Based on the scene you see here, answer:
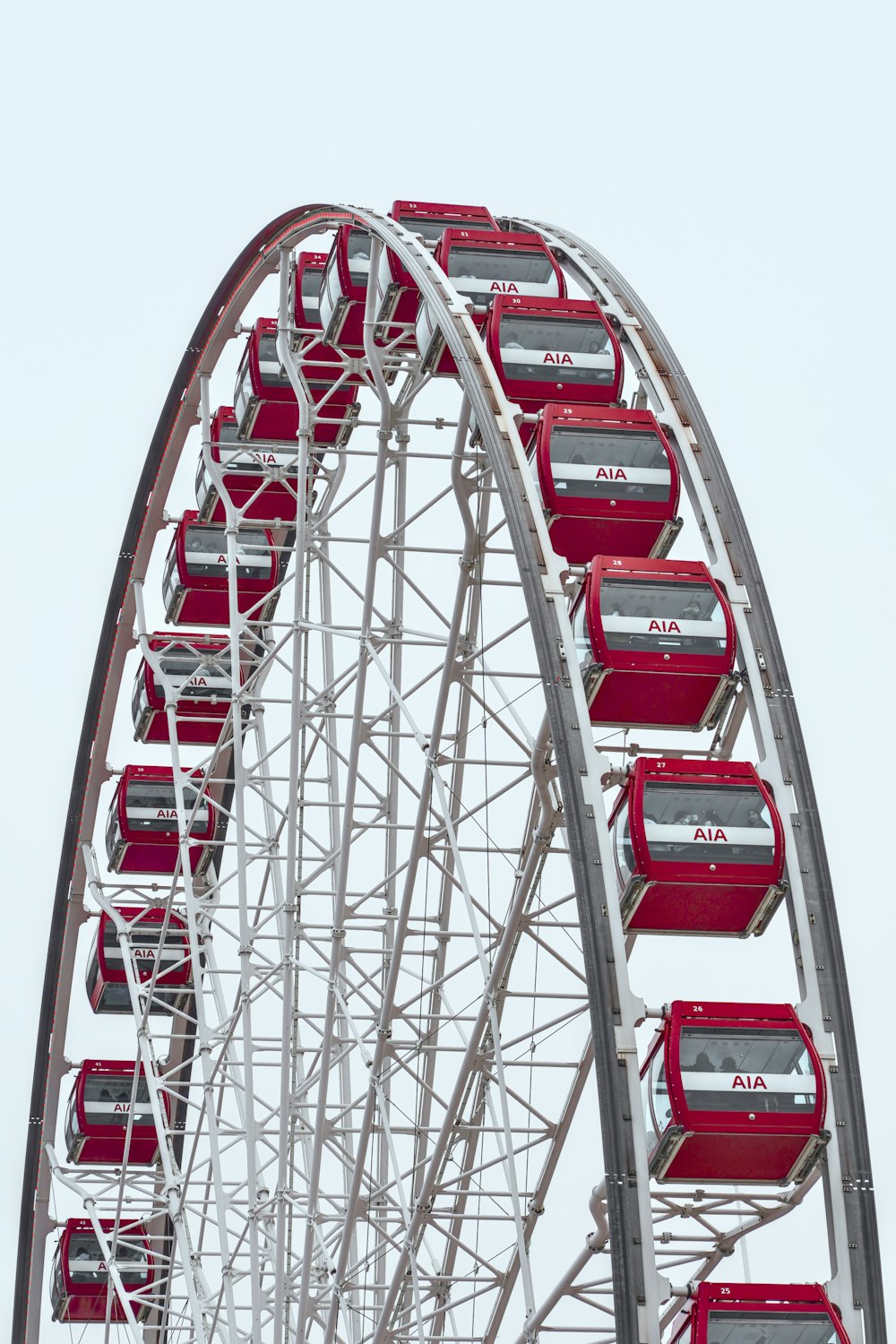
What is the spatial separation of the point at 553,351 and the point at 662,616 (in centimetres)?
355

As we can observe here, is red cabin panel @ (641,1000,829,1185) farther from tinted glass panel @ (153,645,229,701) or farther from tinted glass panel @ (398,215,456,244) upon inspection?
tinted glass panel @ (153,645,229,701)

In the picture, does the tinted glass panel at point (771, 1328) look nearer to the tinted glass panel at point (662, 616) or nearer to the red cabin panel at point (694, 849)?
the red cabin panel at point (694, 849)

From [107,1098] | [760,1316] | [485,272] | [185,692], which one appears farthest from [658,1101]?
[107,1098]

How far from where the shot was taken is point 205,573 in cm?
3431

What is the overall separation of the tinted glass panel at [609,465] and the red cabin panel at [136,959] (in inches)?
697

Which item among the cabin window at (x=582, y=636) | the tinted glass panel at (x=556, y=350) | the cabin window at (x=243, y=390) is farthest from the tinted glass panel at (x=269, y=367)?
the cabin window at (x=582, y=636)

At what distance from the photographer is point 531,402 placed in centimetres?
2184

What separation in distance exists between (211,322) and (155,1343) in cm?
1958

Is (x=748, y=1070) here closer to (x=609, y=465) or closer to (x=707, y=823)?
(x=707, y=823)

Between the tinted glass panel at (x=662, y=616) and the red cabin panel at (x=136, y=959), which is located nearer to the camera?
the tinted glass panel at (x=662, y=616)

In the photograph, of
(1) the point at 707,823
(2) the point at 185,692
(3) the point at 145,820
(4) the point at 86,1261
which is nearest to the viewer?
(1) the point at 707,823

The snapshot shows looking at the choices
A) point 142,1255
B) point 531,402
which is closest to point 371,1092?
point 531,402

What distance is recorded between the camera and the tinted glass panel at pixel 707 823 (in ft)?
60.3

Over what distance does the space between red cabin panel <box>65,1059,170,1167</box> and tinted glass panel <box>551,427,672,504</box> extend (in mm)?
19531
